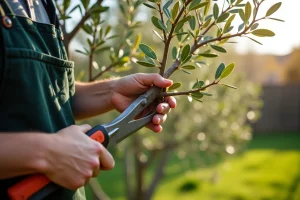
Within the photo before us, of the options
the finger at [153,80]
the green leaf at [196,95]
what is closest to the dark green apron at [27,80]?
the finger at [153,80]

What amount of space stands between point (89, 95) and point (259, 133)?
21216 millimetres

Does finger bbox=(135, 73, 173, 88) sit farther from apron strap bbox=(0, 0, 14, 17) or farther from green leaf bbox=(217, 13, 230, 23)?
apron strap bbox=(0, 0, 14, 17)

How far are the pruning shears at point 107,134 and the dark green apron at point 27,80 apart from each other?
0.12 m

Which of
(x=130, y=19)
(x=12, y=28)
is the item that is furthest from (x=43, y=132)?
(x=130, y=19)

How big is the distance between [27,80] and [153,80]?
497 mm

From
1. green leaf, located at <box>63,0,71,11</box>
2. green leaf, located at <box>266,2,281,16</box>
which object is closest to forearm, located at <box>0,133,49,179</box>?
green leaf, located at <box>266,2,281,16</box>

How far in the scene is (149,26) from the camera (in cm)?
765

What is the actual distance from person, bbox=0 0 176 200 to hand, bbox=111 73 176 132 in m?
0.03

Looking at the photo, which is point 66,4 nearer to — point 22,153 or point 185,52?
point 185,52

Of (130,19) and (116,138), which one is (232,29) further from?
(130,19)

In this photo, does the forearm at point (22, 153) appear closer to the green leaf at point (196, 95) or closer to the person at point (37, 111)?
the person at point (37, 111)

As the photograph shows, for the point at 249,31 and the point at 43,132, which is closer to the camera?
the point at 43,132

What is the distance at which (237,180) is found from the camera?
1167 cm

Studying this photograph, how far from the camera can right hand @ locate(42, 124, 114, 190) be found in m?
1.22
